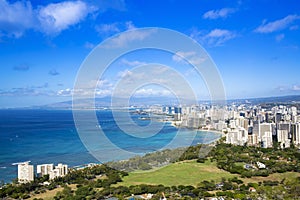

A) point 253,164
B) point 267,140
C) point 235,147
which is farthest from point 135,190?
point 267,140

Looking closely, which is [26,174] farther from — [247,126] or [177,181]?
[247,126]

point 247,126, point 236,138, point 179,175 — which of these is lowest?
point 179,175

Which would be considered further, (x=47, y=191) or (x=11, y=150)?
(x=11, y=150)

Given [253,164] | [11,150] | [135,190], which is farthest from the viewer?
[11,150]

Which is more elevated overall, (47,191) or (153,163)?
(153,163)

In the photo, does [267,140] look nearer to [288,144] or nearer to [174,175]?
[288,144]

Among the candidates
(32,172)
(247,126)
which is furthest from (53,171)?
(247,126)

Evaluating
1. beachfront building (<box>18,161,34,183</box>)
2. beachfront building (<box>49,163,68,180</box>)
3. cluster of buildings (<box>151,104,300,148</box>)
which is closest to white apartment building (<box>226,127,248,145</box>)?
cluster of buildings (<box>151,104,300,148</box>)

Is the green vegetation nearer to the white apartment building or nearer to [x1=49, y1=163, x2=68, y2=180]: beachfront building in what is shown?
[x1=49, y1=163, x2=68, y2=180]: beachfront building

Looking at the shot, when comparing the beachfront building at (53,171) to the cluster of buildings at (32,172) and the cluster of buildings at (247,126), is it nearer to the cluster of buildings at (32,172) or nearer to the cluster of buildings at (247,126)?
the cluster of buildings at (32,172)
